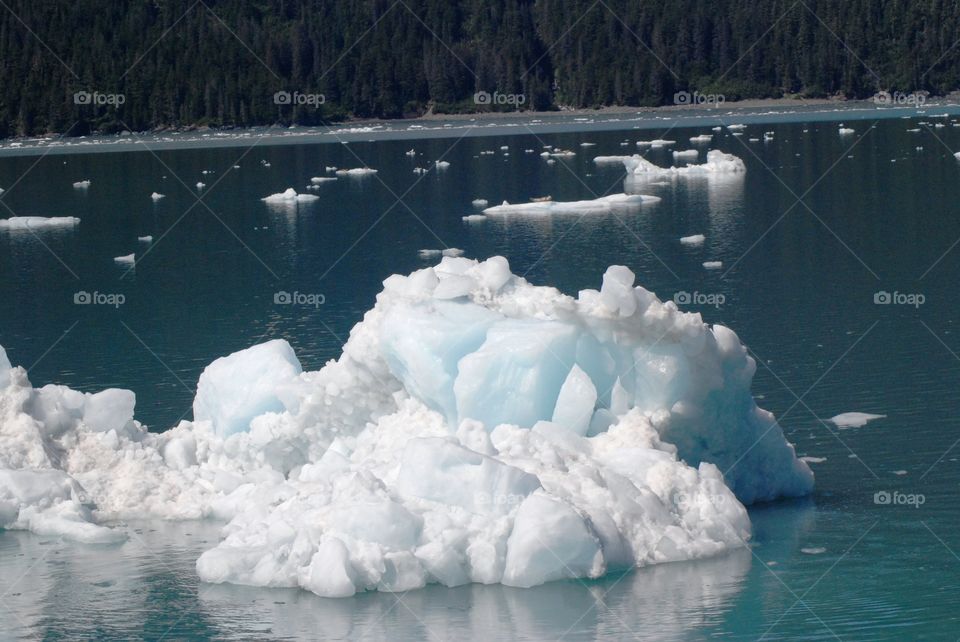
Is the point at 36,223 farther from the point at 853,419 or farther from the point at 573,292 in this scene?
the point at 853,419

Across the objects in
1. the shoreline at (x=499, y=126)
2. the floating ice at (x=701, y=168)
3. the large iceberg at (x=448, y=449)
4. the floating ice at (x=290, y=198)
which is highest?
the shoreline at (x=499, y=126)

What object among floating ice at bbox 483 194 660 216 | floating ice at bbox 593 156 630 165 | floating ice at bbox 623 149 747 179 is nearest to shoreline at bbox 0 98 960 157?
floating ice at bbox 593 156 630 165

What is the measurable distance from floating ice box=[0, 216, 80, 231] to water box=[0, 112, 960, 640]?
114 cm

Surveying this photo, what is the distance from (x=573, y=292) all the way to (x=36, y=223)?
21.1 m

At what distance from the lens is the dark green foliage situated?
92562 millimetres

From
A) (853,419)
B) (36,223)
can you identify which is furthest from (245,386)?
(36,223)

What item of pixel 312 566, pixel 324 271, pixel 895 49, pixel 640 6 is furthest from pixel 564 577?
pixel 640 6

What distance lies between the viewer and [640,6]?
110m

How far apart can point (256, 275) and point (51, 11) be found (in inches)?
3429

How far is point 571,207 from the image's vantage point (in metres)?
38.5

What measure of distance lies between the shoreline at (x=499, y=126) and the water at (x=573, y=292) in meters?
18.1

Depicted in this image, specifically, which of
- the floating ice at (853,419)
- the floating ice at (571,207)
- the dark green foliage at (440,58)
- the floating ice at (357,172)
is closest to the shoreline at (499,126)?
the dark green foliage at (440,58)

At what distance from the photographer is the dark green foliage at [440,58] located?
304 feet

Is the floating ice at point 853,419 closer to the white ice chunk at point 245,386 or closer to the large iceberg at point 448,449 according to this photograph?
the large iceberg at point 448,449
